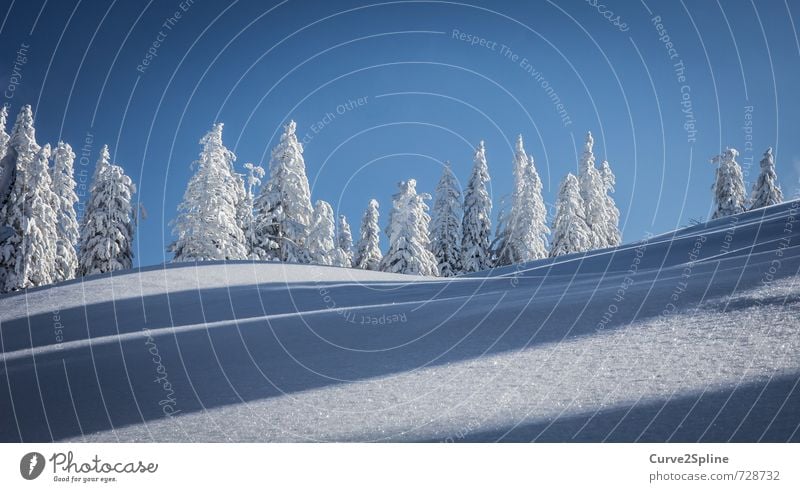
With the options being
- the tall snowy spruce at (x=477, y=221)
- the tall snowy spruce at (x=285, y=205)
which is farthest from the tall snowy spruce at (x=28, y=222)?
the tall snowy spruce at (x=477, y=221)

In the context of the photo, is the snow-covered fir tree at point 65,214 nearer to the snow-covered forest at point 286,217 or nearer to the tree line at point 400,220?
the snow-covered forest at point 286,217

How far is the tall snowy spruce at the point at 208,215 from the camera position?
3519cm

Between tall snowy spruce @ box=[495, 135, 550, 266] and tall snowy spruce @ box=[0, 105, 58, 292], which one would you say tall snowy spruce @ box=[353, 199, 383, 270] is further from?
tall snowy spruce @ box=[0, 105, 58, 292]

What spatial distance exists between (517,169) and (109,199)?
113ft

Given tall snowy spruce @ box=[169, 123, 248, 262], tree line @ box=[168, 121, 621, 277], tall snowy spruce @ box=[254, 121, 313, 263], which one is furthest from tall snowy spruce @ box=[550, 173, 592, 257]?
tall snowy spruce @ box=[169, 123, 248, 262]

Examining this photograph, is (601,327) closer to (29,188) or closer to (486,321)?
(486,321)

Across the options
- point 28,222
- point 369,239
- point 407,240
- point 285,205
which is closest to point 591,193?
point 407,240

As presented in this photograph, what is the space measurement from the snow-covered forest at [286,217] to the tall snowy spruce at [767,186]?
0.10 meters

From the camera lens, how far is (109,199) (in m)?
37.2

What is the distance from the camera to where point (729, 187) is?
46688mm

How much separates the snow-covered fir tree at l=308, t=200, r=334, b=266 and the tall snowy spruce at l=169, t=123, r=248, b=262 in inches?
281

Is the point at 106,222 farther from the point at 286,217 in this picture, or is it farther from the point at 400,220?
the point at 400,220

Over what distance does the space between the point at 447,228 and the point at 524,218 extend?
23.6 ft
